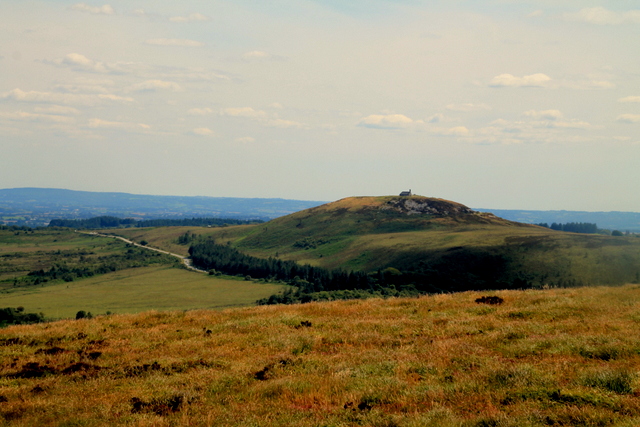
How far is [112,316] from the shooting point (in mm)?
30078

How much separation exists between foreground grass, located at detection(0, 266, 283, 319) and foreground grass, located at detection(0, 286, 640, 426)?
106m

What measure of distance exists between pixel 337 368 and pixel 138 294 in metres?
157

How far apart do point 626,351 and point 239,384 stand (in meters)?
13.6

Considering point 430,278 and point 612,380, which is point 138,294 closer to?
point 430,278

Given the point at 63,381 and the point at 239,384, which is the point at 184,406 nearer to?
the point at 239,384

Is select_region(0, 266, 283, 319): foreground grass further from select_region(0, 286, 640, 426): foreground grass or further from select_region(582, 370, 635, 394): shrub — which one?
select_region(582, 370, 635, 394): shrub

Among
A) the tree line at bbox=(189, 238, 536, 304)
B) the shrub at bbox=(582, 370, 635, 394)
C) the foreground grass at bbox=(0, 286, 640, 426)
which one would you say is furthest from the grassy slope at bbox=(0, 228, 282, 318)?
the shrub at bbox=(582, 370, 635, 394)

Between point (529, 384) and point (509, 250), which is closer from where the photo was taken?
point (529, 384)

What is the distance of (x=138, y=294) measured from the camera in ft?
531

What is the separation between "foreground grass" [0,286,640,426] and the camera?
13414 mm

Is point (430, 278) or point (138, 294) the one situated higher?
point (430, 278)

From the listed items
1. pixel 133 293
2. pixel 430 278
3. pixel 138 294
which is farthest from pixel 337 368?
pixel 133 293

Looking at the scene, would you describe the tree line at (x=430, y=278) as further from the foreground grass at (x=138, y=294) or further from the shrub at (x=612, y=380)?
the shrub at (x=612, y=380)

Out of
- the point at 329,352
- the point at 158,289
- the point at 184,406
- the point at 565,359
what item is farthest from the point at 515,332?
the point at 158,289
